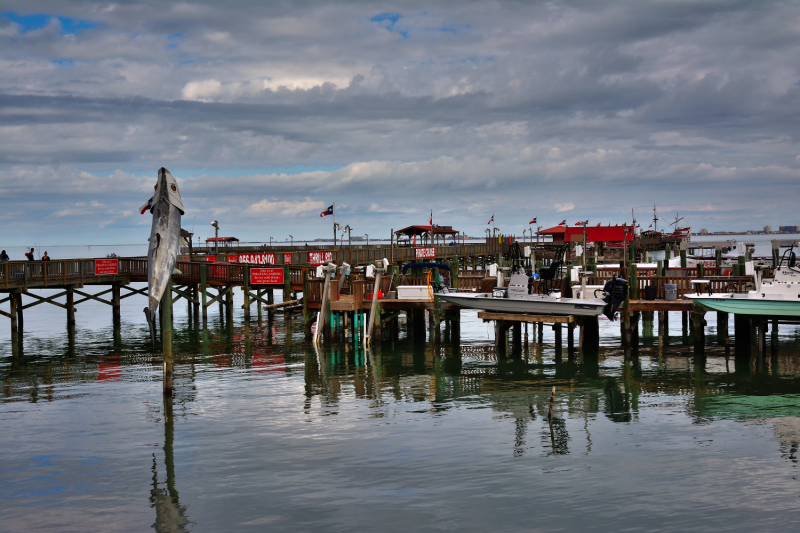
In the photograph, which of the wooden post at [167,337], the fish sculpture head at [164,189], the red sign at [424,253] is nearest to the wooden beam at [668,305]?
the wooden post at [167,337]

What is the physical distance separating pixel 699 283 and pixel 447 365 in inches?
425

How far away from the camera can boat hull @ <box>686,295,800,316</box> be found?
1077 inches

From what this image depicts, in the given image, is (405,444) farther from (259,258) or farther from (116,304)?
(259,258)

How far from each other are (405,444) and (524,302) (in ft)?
41.3

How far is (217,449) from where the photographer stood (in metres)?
17.9

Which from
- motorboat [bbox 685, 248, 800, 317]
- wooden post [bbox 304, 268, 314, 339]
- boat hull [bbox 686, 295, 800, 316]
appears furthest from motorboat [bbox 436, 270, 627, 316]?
wooden post [bbox 304, 268, 314, 339]

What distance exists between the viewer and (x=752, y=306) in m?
27.8

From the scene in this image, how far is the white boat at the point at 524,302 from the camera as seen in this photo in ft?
94.1

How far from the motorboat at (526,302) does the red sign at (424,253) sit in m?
28.8

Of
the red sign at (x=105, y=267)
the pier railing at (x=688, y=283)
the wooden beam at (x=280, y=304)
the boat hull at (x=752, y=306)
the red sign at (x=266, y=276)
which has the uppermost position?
the red sign at (x=105, y=267)

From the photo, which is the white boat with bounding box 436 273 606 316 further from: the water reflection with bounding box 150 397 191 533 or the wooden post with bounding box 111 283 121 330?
the wooden post with bounding box 111 283 121 330

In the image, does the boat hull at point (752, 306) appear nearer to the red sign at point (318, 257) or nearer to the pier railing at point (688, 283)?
the pier railing at point (688, 283)

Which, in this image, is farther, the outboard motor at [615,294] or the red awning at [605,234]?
the red awning at [605,234]

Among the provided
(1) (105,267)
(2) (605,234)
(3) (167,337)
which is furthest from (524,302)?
(2) (605,234)
